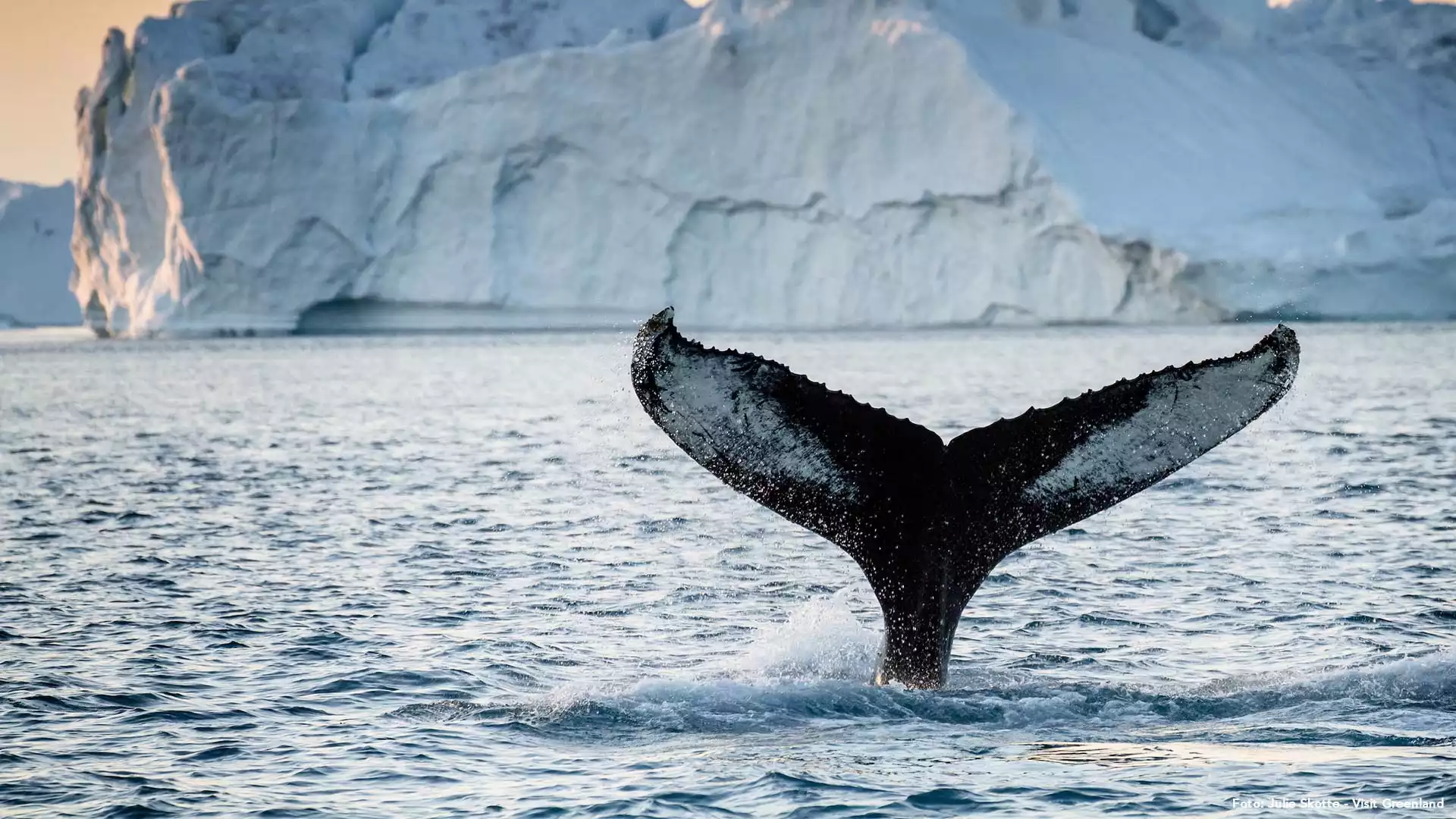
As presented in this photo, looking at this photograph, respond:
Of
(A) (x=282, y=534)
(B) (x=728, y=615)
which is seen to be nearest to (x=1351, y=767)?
(B) (x=728, y=615)

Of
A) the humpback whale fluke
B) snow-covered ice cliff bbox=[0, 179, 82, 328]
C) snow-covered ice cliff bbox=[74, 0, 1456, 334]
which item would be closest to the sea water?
the humpback whale fluke

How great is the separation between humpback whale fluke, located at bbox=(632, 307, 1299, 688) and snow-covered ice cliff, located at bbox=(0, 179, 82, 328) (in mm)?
78126

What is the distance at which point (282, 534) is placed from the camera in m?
11.5

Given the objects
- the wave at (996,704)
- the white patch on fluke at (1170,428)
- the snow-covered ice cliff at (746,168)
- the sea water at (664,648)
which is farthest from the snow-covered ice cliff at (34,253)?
the white patch on fluke at (1170,428)

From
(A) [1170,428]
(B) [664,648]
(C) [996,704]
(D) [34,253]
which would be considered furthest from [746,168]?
(D) [34,253]

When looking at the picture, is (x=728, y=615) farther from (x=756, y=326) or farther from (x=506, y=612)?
(x=756, y=326)

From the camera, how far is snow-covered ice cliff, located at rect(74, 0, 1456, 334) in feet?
132

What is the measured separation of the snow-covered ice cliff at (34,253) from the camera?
77.6 metres

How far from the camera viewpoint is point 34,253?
78625 millimetres

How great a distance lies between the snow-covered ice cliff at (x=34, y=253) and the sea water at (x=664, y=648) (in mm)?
65414

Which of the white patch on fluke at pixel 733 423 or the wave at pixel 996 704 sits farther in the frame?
the wave at pixel 996 704

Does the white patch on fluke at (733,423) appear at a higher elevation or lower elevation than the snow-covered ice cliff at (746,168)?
lower

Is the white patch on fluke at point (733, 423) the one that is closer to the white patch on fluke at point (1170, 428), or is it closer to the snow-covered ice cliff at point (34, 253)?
the white patch on fluke at point (1170, 428)

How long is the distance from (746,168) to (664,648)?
36712 millimetres
